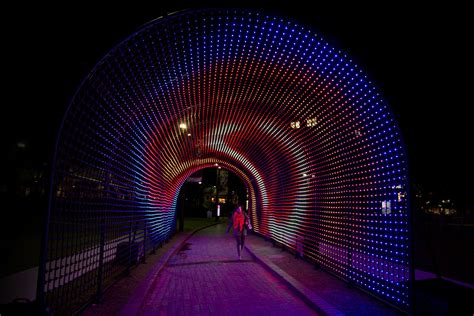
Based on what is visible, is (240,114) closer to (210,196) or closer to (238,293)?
(238,293)

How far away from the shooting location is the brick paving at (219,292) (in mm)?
6145

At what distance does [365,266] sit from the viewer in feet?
22.7

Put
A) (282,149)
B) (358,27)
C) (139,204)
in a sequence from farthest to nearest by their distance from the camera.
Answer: (282,149), (139,204), (358,27)

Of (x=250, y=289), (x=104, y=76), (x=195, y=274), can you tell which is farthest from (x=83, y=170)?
(x=195, y=274)

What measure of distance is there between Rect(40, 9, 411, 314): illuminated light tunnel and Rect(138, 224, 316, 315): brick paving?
3.47ft

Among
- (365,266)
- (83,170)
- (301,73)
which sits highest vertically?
(301,73)

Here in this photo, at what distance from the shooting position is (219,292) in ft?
24.2

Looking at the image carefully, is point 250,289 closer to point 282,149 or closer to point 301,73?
point 301,73

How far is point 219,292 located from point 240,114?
6.06 metres

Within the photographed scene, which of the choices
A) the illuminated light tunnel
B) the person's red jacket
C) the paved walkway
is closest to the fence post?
the illuminated light tunnel

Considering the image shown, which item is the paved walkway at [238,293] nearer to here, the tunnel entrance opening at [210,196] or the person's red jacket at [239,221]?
the person's red jacket at [239,221]

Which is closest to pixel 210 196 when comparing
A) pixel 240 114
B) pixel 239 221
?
pixel 239 221

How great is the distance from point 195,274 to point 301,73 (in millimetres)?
5682

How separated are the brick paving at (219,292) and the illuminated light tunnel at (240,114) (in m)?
1.06
